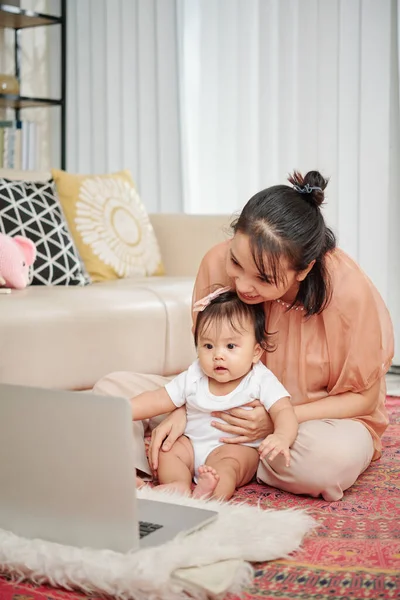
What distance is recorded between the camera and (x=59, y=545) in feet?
4.30

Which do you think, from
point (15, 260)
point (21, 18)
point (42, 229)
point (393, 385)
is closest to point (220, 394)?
point (15, 260)

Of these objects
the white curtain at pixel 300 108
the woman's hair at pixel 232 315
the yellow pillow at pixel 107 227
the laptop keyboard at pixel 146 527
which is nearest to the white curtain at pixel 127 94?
the white curtain at pixel 300 108

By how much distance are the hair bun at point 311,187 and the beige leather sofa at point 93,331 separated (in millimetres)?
402

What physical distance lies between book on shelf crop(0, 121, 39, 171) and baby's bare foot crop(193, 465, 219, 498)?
9.15 ft

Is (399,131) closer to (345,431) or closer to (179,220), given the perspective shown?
(179,220)

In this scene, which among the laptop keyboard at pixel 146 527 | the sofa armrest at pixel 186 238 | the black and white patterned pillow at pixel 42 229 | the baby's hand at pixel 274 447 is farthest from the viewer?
the sofa armrest at pixel 186 238

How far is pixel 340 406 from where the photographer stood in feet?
6.05

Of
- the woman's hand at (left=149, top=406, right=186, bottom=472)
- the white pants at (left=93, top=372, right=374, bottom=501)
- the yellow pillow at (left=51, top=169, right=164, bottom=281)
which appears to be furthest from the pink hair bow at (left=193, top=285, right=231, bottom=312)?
the yellow pillow at (left=51, top=169, right=164, bottom=281)

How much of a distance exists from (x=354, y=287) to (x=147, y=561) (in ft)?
2.67

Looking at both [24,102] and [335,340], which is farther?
[24,102]

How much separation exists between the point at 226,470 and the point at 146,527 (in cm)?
39

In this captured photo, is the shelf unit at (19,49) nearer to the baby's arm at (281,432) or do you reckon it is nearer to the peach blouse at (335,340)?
the peach blouse at (335,340)

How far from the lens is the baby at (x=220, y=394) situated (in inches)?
69.5

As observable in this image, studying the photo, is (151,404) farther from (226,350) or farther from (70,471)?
(70,471)
